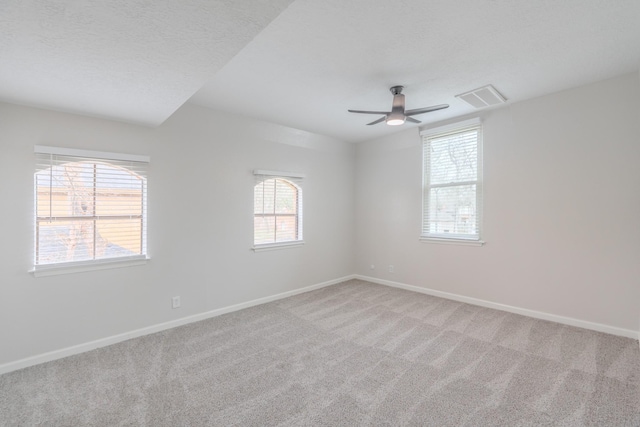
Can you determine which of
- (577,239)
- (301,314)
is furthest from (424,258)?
(301,314)

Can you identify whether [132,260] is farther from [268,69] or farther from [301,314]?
[268,69]

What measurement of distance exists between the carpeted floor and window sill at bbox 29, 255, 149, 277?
2.65ft

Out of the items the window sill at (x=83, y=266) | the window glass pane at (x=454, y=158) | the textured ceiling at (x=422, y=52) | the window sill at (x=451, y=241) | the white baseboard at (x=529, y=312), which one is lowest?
the white baseboard at (x=529, y=312)

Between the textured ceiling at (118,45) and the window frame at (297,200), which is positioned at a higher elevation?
the textured ceiling at (118,45)

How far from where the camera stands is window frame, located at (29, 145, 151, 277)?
2.69 m

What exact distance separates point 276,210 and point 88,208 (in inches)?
89.6

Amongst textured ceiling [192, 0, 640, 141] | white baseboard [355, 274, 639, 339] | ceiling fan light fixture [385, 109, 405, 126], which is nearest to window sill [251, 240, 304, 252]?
white baseboard [355, 274, 639, 339]

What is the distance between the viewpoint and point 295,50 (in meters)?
2.44

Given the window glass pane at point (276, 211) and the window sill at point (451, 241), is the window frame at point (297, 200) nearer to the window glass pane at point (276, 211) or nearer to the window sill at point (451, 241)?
the window glass pane at point (276, 211)

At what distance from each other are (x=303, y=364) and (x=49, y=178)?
293 centimetres

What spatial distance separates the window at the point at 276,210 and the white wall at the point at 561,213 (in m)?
2.17

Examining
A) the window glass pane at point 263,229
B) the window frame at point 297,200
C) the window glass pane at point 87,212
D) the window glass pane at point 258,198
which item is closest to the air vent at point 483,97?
the window frame at point 297,200

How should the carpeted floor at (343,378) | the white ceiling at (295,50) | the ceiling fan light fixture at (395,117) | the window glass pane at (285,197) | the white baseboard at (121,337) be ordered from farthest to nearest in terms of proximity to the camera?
1. the window glass pane at (285,197)
2. the ceiling fan light fixture at (395,117)
3. the white baseboard at (121,337)
4. the carpeted floor at (343,378)
5. the white ceiling at (295,50)

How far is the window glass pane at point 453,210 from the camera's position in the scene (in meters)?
4.20
